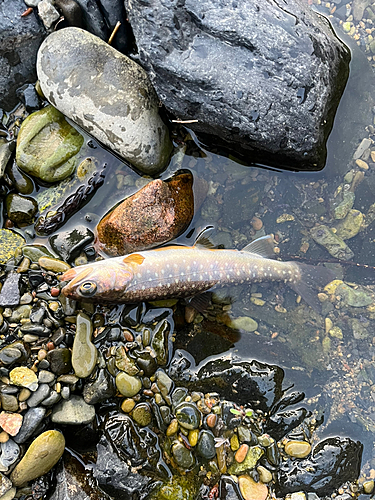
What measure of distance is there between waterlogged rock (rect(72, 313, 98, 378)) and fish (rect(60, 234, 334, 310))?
46cm

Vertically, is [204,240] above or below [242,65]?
below

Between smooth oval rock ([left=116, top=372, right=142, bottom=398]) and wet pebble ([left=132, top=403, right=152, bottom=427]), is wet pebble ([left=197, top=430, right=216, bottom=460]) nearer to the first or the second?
wet pebble ([left=132, top=403, right=152, bottom=427])

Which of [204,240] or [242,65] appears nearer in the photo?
[242,65]

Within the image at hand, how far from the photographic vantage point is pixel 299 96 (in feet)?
13.7

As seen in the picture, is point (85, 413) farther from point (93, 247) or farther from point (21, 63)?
point (21, 63)

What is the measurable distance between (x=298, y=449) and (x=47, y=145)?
4844mm

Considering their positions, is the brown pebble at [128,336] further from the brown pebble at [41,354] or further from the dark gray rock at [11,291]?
the dark gray rock at [11,291]

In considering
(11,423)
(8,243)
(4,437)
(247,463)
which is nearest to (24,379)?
(11,423)

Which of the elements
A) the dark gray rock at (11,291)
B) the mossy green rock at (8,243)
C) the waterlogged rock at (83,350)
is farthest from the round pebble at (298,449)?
the mossy green rock at (8,243)

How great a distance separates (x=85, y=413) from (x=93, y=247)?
202cm

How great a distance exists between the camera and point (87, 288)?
13.3ft

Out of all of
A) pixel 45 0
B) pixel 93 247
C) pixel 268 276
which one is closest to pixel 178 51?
pixel 45 0

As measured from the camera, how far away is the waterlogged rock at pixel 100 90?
4262 mm

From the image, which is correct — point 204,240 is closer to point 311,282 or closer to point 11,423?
point 311,282
